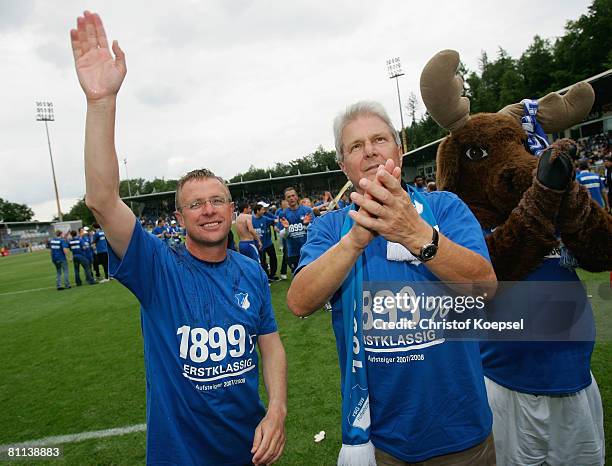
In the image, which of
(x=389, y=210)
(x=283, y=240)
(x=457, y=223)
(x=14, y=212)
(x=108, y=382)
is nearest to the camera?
(x=389, y=210)

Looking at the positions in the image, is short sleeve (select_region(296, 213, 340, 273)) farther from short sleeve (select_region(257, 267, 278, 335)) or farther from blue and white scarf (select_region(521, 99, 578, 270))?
blue and white scarf (select_region(521, 99, 578, 270))

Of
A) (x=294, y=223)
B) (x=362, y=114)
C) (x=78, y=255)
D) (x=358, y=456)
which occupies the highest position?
(x=362, y=114)

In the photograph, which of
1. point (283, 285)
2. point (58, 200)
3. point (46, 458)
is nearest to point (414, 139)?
point (58, 200)

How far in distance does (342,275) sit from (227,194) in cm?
115

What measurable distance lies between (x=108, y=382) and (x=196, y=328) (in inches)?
157

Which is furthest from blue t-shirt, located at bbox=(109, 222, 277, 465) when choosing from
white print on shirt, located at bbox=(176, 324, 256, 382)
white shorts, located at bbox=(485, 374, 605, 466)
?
white shorts, located at bbox=(485, 374, 605, 466)

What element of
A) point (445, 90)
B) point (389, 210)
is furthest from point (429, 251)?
point (445, 90)

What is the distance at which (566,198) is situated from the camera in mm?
1773

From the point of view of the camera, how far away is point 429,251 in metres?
1.30

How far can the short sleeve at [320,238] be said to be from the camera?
1598 millimetres

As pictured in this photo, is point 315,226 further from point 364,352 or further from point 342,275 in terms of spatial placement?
point 364,352

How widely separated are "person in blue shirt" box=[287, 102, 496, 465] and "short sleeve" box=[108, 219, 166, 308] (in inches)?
35.2

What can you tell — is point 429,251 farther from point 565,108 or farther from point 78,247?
point 78,247

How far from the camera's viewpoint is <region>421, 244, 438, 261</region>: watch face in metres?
1.30
